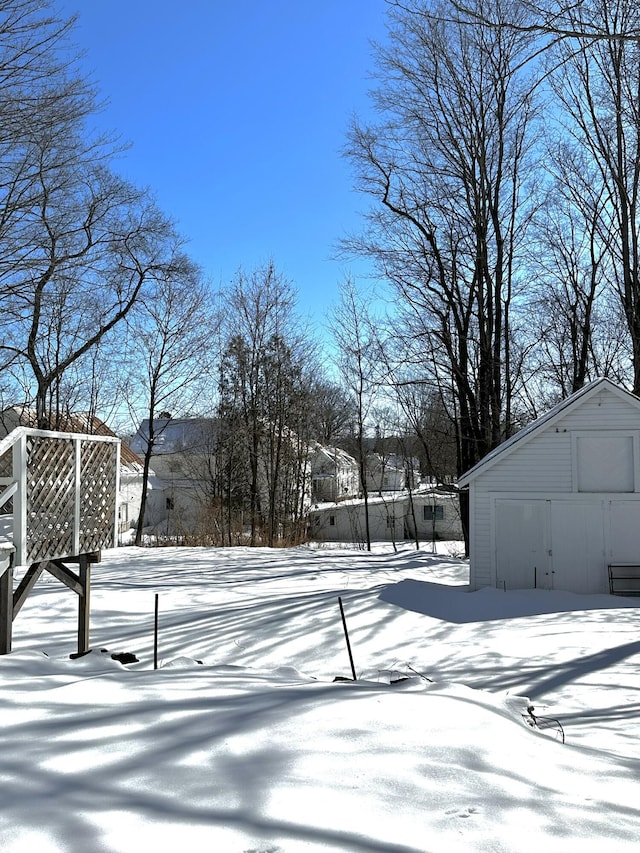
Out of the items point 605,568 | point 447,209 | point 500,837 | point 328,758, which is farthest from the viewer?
point 447,209

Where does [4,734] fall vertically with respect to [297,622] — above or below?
above

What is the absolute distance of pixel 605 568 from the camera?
50.3 ft

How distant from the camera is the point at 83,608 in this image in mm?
8430

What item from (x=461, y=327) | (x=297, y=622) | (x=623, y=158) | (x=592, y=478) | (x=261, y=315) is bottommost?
(x=297, y=622)

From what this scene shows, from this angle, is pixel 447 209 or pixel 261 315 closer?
pixel 447 209

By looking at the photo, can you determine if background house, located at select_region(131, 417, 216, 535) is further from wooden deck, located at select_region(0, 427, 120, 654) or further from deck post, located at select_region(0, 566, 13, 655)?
deck post, located at select_region(0, 566, 13, 655)

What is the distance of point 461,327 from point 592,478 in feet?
30.3

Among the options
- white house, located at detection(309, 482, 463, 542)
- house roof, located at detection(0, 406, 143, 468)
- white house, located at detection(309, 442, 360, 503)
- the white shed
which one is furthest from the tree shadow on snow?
white house, located at detection(309, 442, 360, 503)

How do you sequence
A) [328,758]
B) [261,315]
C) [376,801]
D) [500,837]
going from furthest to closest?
1. [261,315]
2. [328,758]
3. [376,801]
4. [500,837]

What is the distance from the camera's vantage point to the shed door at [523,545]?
51.6ft

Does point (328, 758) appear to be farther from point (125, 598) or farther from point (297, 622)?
point (125, 598)

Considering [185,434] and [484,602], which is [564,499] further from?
[185,434]

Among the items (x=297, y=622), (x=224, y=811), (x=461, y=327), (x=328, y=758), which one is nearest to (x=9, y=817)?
(x=224, y=811)

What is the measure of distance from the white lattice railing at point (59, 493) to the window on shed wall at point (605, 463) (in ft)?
35.2
